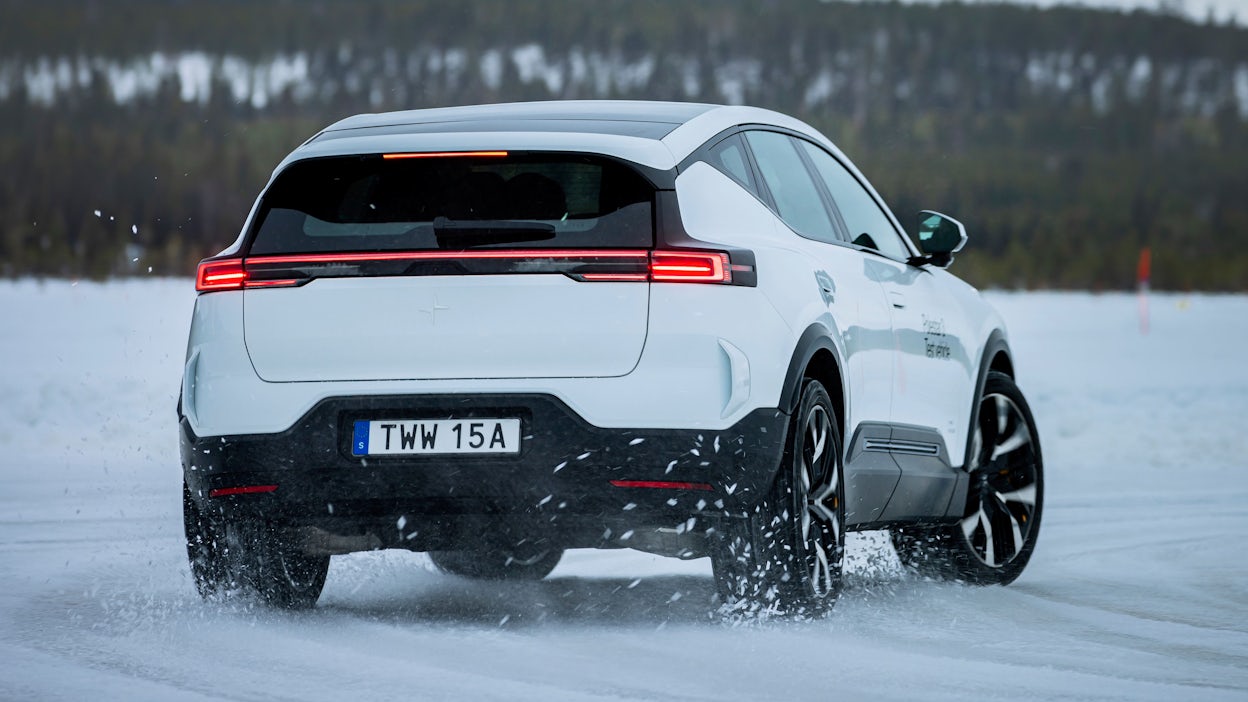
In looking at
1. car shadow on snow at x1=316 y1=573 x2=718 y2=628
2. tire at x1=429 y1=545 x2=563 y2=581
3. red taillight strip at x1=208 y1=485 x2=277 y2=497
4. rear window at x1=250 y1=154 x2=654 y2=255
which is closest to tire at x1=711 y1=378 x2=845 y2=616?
car shadow on snow at x1=316 y1=573 x2=718 y2=628

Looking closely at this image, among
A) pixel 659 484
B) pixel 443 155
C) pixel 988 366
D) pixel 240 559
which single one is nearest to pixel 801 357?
pixel 659 484

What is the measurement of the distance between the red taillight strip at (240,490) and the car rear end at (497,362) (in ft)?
0.04

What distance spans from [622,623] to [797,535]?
0.77m

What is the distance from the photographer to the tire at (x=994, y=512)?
7.61m

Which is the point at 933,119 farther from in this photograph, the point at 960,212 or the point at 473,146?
the point at 473,146

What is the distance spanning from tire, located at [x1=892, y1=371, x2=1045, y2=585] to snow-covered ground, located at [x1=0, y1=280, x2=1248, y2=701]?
0.14 metres

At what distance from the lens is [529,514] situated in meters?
5.40

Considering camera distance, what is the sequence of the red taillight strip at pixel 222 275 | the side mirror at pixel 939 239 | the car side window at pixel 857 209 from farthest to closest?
the side mirror at pixel 939 239 → the car side window at pixel 857 209 → the red taillight strip at pixel 222 275

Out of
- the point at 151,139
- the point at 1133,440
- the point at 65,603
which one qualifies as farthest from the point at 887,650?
the point at 151,139

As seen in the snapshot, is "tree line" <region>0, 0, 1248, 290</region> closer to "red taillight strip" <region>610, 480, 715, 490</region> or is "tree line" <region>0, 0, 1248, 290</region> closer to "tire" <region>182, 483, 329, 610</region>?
"tire" <region>182, 483, 329, 610</region>

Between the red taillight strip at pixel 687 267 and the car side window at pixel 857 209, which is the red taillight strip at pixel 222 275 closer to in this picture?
the red taillight strip at pixel 687 267

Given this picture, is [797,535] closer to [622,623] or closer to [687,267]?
[622,623]

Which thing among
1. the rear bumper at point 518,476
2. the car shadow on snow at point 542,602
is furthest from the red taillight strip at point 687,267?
the car shadow on snow at point 542,602

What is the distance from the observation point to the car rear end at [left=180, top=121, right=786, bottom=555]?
533 centimetres
